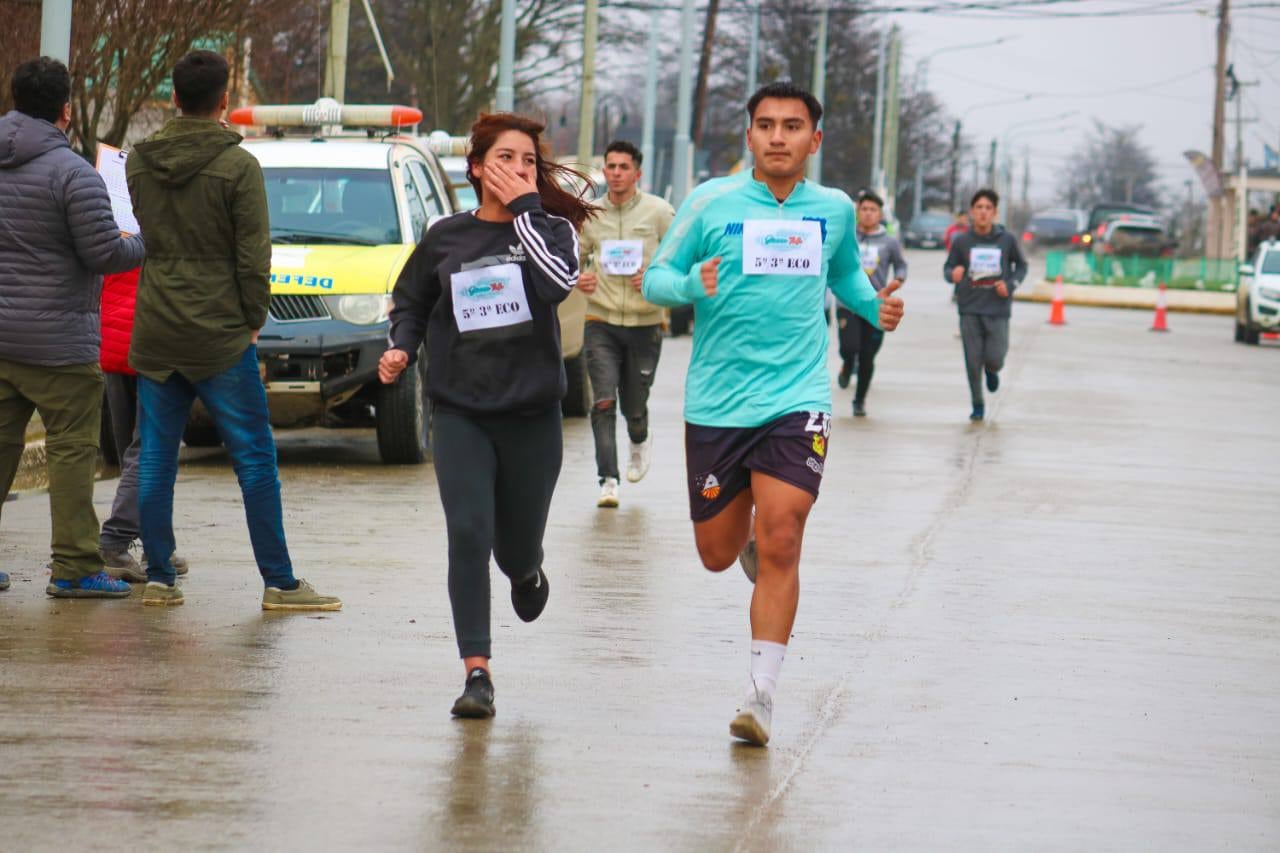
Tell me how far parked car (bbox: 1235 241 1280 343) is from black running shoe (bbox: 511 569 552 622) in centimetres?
3017

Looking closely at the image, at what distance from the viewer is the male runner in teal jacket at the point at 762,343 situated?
21.0ft

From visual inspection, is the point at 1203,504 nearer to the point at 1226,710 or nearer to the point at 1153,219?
the point at 1226,710

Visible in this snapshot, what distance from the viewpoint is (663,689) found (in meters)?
6.95

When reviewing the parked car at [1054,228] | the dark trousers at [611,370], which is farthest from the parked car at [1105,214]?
the dark trousers at [611,370]

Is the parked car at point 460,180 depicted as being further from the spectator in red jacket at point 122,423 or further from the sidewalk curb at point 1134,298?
the sidewalk curb at point 1134,298

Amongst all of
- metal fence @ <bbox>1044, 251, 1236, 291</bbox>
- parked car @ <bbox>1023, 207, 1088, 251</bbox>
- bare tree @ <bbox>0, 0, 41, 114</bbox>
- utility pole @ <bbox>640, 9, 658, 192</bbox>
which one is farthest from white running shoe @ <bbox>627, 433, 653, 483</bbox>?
parked car @ <bbox>1023, 207, 1088, 251</bbox>

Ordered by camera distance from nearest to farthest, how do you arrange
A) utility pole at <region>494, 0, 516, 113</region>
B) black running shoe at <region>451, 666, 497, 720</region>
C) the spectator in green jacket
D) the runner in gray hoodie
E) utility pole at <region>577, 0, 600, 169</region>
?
black running shoe at <region>451, 666, 497, 720</region> < the spectator in green jacket < the runner in gray hoodie < utility pole at <region>494, 0, 516, 113</region> < utility pole at <region>577, 0, 600, 169</region>

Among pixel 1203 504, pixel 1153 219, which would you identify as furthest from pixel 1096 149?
pixel 1203 504

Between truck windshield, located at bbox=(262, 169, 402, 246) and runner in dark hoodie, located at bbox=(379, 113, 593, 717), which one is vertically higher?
truck windshield, located at bbox=(262, 169, 402, 246)

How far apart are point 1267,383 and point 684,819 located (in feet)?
69.6

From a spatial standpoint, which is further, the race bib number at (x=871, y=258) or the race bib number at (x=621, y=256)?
the race bib number at (x=871, y=258)

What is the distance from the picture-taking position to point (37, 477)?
42.5ft

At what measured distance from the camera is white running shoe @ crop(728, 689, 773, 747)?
610 centimetres

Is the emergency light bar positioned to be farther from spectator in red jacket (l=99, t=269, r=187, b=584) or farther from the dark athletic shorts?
the dark athletic shorts
